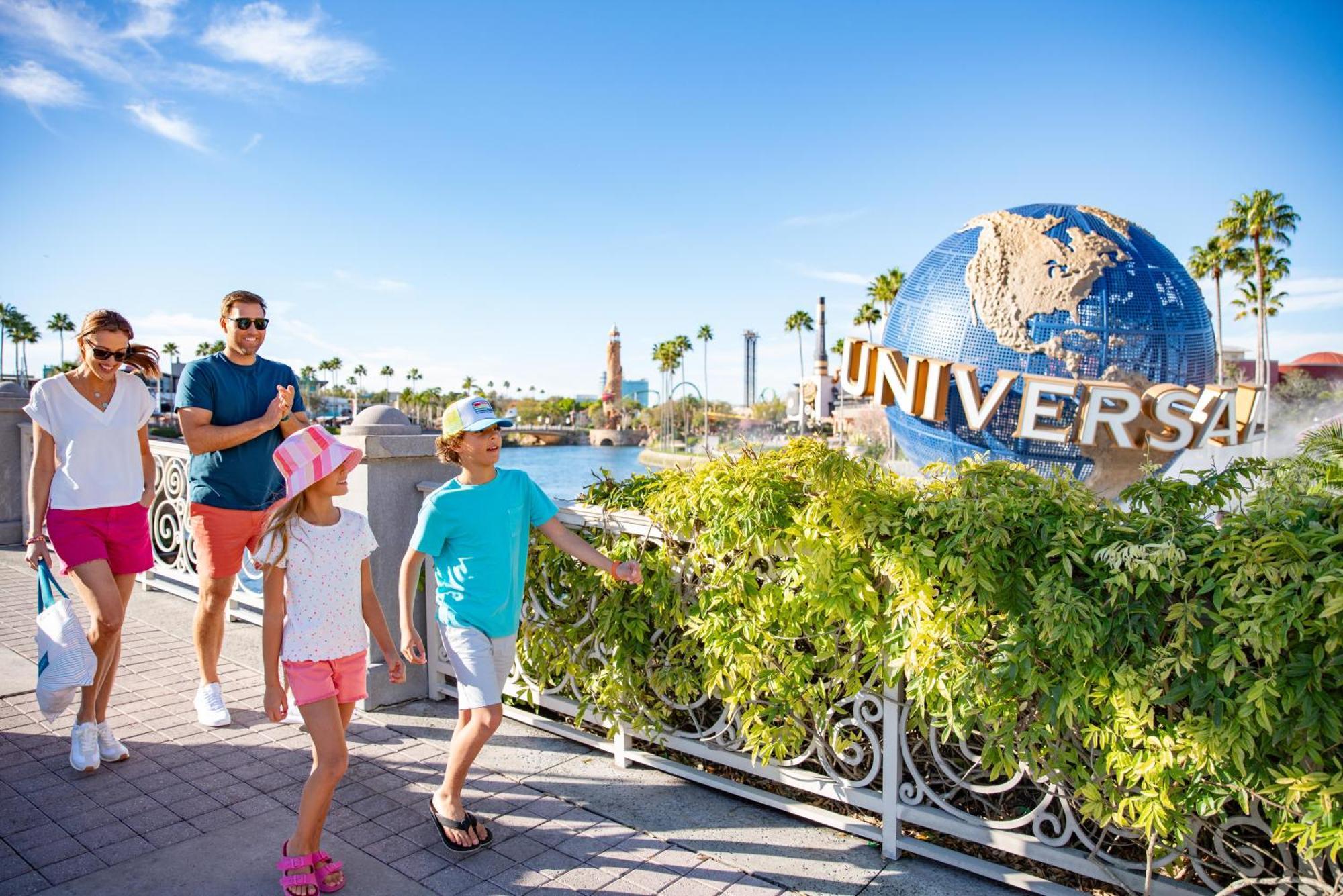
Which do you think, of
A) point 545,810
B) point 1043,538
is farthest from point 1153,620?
point 545,810

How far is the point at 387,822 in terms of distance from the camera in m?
3.32

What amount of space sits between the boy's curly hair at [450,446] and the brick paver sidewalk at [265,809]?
1.46m

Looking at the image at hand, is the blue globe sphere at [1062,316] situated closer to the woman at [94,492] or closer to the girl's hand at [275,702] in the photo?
the woman at [94,492]

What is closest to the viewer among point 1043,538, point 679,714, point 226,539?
point 1043,538

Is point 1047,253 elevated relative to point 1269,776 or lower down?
elevated

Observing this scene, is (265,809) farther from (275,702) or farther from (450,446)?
(450,446)

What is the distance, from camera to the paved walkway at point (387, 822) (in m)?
2.93

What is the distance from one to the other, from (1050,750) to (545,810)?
77.9 inches

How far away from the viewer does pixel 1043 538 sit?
267 cm

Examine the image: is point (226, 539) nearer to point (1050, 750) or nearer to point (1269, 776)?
point (1050, 750)

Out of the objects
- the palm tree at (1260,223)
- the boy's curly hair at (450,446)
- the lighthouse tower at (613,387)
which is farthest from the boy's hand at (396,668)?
the lighthouse tower at (613,387)

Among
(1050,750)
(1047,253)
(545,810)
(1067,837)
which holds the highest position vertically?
(1047,253)

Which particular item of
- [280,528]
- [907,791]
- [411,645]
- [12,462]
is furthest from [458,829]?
[12,462]

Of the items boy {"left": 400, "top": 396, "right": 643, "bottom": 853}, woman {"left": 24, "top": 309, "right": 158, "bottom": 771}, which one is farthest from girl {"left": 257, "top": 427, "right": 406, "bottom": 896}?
woman {"left": 24, "top": 309, "right": 158, "bottom": 771}
